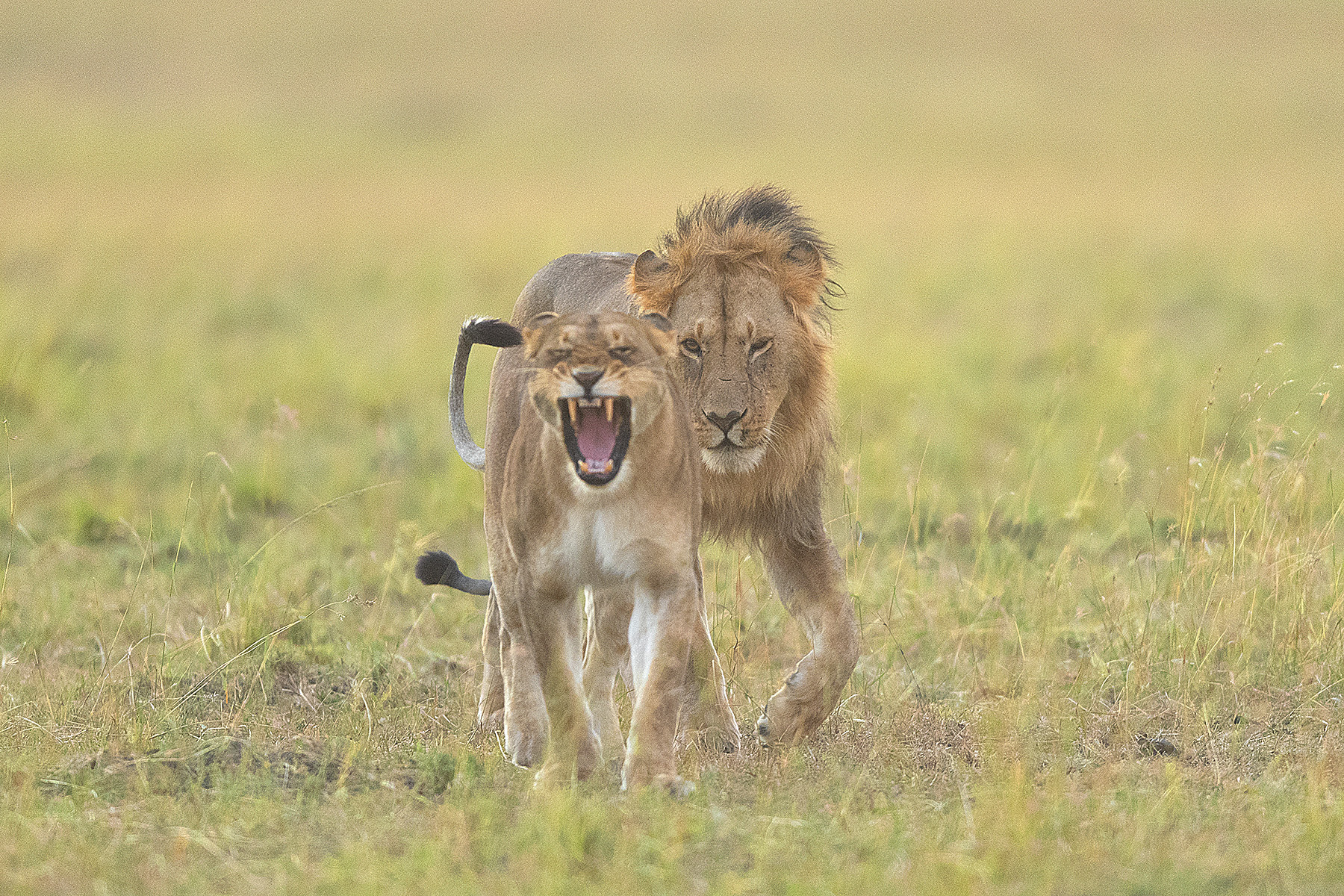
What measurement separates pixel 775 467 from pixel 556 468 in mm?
1188

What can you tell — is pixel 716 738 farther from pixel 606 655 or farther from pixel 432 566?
pixel 432 566

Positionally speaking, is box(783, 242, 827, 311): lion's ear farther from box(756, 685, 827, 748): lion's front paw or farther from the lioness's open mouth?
the lioness's open mouth

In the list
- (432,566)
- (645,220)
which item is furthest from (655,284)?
(645,220)

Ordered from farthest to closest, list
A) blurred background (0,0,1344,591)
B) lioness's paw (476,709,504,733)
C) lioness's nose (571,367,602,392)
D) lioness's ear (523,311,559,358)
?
blurred background (0,0,1344,591) → lioness's paw (476,709,504,733) → lioness's ear (523,311,559,358) → lioness's nose (571,367,602,392)

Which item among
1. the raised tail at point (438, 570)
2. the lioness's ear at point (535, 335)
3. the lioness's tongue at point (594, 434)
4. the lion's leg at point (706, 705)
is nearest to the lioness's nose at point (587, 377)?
the lioness's tongue at point (594, 434)

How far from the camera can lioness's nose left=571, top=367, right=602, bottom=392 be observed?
3920 mm

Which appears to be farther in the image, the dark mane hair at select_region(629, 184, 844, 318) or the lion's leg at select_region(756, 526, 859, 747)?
the dark mane hair at select_region(629, 184, 844, 318)

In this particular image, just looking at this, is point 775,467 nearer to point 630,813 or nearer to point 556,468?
point 556,468

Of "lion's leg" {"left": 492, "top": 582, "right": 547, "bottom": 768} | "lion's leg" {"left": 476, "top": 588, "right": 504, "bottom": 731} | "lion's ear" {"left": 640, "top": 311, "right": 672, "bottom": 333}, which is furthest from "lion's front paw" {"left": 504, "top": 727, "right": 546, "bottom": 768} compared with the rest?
"lion's ear" {"left": 640, "top": 311, "right": 672, "bottom": 333}

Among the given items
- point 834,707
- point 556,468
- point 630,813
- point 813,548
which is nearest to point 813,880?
point 630,813

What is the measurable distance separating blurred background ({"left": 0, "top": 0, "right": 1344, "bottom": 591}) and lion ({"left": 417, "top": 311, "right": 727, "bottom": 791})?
1.67 m

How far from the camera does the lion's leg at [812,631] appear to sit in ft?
16.0

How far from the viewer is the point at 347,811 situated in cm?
399

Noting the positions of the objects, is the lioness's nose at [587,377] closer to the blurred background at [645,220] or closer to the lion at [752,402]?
the lion at [752,402]
